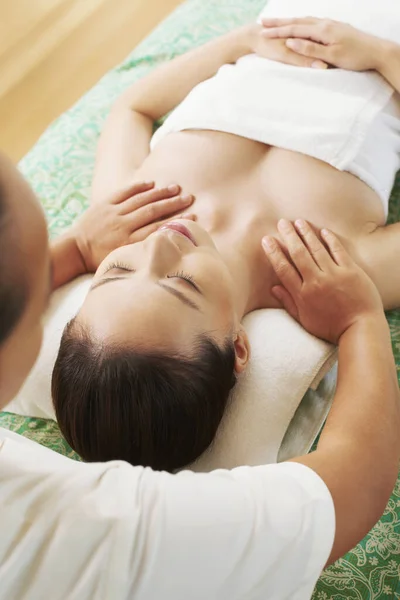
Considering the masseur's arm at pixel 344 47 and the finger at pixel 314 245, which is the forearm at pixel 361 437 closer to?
the finger at pixel 314 245

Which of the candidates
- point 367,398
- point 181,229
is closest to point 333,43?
point 181,229

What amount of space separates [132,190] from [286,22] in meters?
0.58

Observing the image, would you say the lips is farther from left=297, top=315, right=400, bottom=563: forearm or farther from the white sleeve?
the white sleeve

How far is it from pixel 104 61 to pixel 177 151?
5.15ft

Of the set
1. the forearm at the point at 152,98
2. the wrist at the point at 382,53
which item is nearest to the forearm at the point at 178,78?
the forearm at the point at 152,98

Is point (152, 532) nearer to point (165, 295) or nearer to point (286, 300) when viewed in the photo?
point (165, 295)

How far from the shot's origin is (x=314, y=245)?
1.29 metres

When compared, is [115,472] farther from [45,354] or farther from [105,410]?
[45,354]

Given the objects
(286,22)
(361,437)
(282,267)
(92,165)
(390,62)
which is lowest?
(361,437)

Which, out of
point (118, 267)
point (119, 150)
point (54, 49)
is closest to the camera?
point (118, 267)

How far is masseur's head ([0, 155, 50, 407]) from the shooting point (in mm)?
610

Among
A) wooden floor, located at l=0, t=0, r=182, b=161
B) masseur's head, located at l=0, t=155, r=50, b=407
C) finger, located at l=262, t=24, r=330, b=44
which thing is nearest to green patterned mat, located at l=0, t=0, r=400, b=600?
finger, located at l=262, t=24, r=330, b=44

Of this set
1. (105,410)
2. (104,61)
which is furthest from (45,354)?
(104,61)

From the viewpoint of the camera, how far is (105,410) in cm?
103
